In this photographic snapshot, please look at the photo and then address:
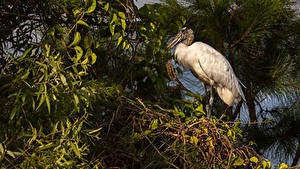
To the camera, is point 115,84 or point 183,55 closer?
point 115,84

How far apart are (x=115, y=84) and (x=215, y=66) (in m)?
0.63

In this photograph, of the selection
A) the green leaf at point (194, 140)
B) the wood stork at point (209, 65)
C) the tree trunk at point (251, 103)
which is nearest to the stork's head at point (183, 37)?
the wood stork at point (209, 65)

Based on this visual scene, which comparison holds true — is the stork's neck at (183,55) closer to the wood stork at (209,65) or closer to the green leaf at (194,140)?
the wood stork at (209,65)

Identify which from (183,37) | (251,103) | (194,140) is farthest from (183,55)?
(194,140)

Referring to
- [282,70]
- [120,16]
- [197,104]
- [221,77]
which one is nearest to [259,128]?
[282,70]

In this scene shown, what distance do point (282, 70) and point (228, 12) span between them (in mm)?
366

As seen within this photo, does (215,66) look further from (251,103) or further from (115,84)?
(115,84)

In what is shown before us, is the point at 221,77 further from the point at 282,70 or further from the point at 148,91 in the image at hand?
Result: the point at 148,91

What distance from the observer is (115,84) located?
108 centimetres

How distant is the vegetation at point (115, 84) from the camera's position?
727 millimetres

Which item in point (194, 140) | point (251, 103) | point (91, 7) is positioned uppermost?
point (91, 7)

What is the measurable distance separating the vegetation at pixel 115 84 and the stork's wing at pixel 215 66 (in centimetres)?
12

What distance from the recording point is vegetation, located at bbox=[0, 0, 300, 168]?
28.6 inches

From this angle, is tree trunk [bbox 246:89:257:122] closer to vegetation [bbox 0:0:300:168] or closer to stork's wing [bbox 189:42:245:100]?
vegetation [bbox 0:0:300:168]
